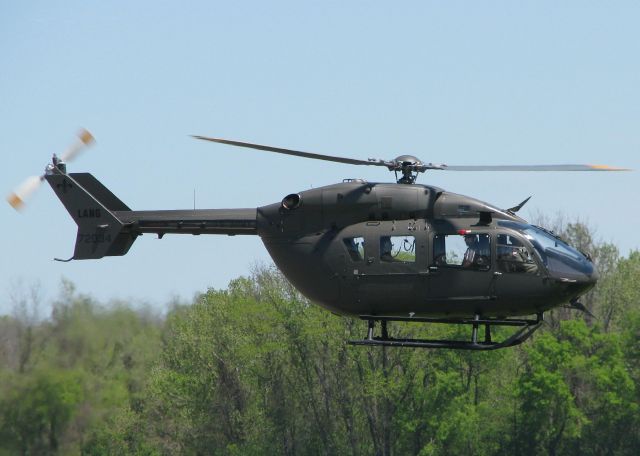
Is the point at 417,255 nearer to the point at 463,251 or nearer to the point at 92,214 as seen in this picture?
the point at 463,251

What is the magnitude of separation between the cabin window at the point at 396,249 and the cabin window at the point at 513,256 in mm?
1767

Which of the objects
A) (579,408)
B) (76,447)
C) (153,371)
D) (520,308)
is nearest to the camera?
(520,308)

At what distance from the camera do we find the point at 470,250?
77.3ft

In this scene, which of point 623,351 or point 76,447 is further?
point 623,351

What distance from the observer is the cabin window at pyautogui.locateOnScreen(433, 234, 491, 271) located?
23.4m

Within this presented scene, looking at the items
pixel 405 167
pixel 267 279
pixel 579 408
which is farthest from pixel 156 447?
pixel 405 167

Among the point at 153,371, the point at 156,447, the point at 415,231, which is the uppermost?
Result: the point at 415,231

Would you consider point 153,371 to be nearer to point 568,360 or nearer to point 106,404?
point 106,404

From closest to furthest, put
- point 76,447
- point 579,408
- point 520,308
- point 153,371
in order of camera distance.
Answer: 1. point 520,308
2. point 76,447
3. point 153,371
4. point 579,408

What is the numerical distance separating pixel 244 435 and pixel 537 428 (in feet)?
52.1

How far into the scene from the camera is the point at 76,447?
4778cm

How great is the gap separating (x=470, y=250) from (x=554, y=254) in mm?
1614

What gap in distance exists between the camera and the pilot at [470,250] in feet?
77.0

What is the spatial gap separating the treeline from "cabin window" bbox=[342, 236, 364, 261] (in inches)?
1394
